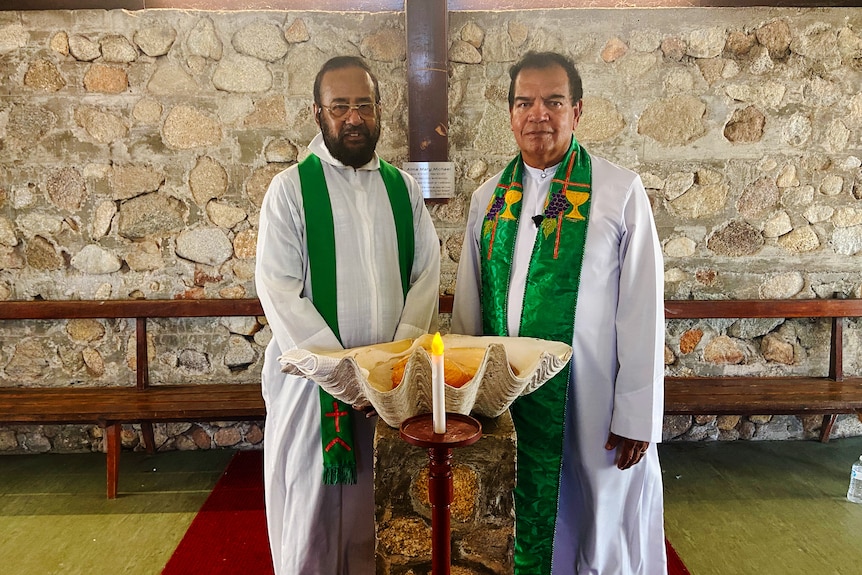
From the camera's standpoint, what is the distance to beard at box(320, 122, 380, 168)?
2.15 m

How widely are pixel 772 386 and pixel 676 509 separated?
101cm

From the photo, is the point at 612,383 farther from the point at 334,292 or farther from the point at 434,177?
the point at 434,177

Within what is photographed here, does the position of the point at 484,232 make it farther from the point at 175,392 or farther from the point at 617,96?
the point at 175,392

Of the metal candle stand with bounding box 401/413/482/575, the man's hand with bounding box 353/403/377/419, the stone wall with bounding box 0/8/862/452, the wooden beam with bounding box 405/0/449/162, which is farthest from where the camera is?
the stone wall with bounding box 0/8/862/452

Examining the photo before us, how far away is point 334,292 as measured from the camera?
2166 mm

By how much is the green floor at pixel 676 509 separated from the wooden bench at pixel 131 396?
242mm

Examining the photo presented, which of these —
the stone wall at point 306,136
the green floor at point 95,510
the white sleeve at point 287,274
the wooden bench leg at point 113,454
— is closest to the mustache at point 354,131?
the white sleeve at point 287,274

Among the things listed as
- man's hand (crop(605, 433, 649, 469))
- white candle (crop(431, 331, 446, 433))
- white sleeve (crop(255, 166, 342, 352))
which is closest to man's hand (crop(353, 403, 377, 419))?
white sleeve (crop(255, 166, 342, 352))

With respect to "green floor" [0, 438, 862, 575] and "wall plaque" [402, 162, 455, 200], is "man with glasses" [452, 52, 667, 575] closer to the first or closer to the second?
"green floor" [0, 438, 862, 575]

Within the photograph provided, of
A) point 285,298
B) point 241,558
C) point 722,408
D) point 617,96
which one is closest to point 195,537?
point 241,558

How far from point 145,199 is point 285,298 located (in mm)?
1970

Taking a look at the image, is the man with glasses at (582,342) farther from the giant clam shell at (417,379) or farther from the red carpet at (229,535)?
the red carpet at (229,535)

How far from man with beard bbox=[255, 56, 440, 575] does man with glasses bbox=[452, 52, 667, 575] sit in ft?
1.42

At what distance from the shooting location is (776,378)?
3.69 meters
